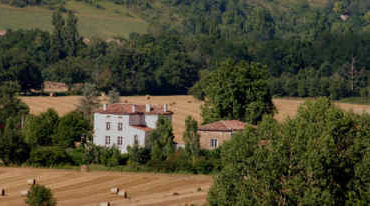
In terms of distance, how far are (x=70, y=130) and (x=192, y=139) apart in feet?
38.5

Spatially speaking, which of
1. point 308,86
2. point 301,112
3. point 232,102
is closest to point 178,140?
point 232,102

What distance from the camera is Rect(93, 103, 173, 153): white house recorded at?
255 feet

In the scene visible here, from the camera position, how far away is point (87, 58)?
17375 cm

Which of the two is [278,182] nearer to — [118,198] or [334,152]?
[334,152]

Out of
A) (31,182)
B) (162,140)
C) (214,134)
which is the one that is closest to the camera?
(31,182)

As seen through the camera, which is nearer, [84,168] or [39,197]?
[39,197]

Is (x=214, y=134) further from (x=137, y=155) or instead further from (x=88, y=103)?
(x=88, y=103)

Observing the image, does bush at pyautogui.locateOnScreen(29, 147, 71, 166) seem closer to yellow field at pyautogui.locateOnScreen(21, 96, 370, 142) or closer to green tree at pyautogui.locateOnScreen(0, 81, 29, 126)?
green tree at pyautogui.locateOnScreen(0, 81, 29, 126)

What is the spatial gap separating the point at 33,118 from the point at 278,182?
122 ft

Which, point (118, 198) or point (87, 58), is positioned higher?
point (87, 58)

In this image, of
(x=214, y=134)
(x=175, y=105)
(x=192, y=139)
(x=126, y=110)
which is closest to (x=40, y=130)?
(x=126, y=110)

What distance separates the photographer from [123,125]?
78.6 metres

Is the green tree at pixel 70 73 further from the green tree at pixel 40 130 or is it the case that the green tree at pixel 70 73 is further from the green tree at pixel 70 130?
the green tree at pixel 70 130

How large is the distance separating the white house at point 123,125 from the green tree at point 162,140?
7.70ft
